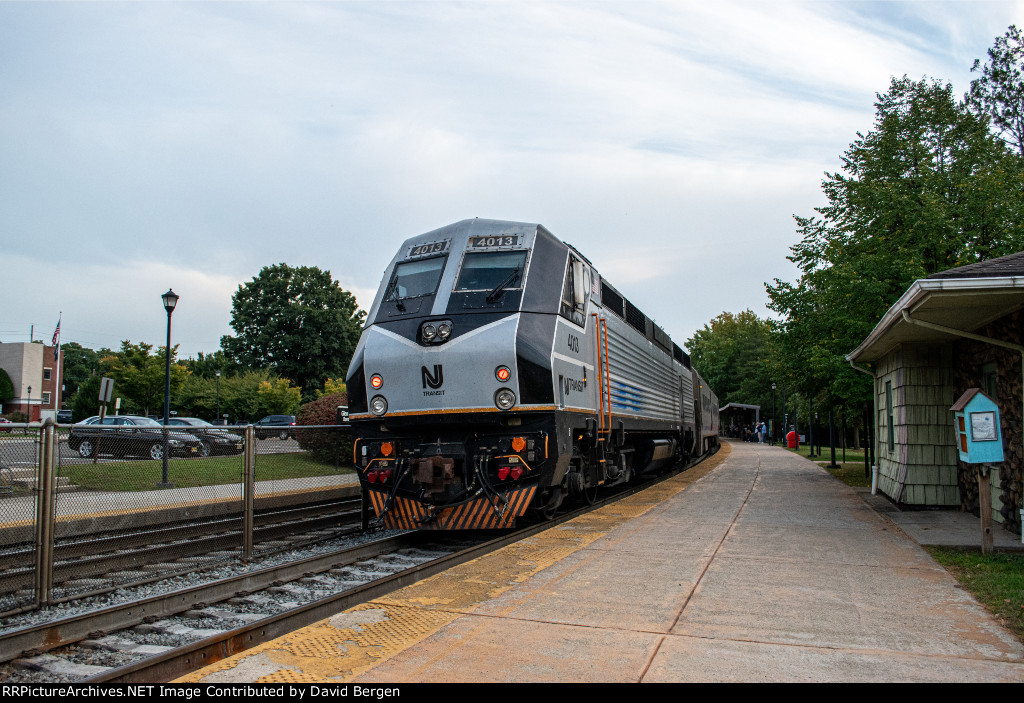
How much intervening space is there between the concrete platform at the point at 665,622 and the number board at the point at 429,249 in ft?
12.6

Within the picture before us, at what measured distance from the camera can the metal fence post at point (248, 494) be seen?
803cm

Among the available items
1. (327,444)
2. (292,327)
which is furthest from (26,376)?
(327,444)

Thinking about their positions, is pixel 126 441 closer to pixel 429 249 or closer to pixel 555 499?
pixel 429 249

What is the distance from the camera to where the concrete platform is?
4082 mm

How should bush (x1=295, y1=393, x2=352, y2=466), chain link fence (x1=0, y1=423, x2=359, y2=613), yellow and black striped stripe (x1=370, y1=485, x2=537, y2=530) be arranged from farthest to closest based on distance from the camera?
bush (x1=295, y1=393, x2=352, y2=466), yellow and black striped stripe (x1=370, y1=485, x2=537, y2=530), chain link fence (x1=0, y1=423, x2=359, y2=613)

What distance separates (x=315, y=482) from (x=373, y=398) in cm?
352

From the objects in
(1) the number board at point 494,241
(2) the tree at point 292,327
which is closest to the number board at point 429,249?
(1) the number board at point 494,241

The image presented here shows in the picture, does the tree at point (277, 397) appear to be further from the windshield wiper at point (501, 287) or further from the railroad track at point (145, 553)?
the windshield wiper at point (501, 287)

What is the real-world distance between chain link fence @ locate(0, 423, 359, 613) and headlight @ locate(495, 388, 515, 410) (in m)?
2.81

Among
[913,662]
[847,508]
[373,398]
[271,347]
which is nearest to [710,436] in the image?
[847,508]

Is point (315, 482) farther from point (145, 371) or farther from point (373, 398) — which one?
point (145, 371)

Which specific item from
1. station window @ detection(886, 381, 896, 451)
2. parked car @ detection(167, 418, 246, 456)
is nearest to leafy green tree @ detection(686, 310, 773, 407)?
station window @ detection(886, 381, 896, 451)

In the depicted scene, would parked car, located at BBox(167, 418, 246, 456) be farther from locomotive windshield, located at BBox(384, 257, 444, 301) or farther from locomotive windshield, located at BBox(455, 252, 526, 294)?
locomotive windshield, located at BBox(455, 252, 526, 294)

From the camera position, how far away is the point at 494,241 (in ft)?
30.6
